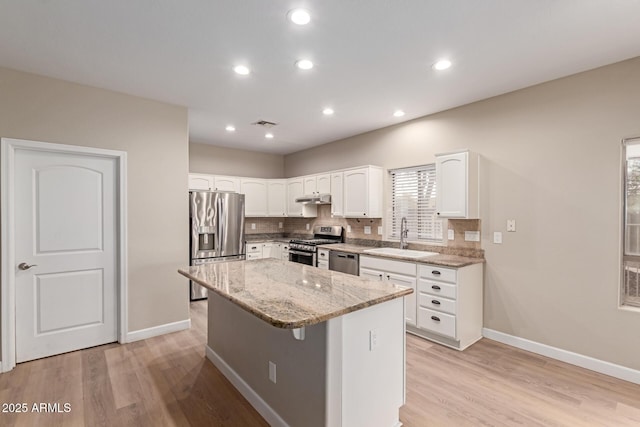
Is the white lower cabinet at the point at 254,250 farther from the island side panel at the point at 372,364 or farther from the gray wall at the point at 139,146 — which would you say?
the island side panel at the point at 372,364

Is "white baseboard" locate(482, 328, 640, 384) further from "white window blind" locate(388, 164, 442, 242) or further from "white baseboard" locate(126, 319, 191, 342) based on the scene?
"white baseboard" locate(126, 319, 191, 342)

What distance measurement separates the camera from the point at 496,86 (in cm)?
309

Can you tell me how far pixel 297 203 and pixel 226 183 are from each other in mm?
1400

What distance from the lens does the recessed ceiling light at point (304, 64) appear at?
2.59 meters

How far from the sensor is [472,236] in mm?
3566

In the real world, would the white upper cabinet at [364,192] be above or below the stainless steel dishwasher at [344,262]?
above

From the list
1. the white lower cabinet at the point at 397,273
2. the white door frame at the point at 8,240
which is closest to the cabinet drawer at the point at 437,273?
the white lower cabinet at the point at 397,273

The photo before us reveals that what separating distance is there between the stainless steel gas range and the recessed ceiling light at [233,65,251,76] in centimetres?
283

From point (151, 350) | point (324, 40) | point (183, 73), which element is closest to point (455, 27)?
point (324, 40)

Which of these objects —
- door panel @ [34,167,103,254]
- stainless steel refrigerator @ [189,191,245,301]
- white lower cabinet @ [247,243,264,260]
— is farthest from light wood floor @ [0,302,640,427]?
white lower cabinet @ [247,243,264,260]

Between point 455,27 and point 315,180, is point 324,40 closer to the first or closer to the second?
point 455,27

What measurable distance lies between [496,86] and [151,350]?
4476mm

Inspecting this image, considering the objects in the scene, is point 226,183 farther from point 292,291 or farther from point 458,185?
point 292,291

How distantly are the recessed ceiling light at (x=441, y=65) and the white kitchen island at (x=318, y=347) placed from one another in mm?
1961
